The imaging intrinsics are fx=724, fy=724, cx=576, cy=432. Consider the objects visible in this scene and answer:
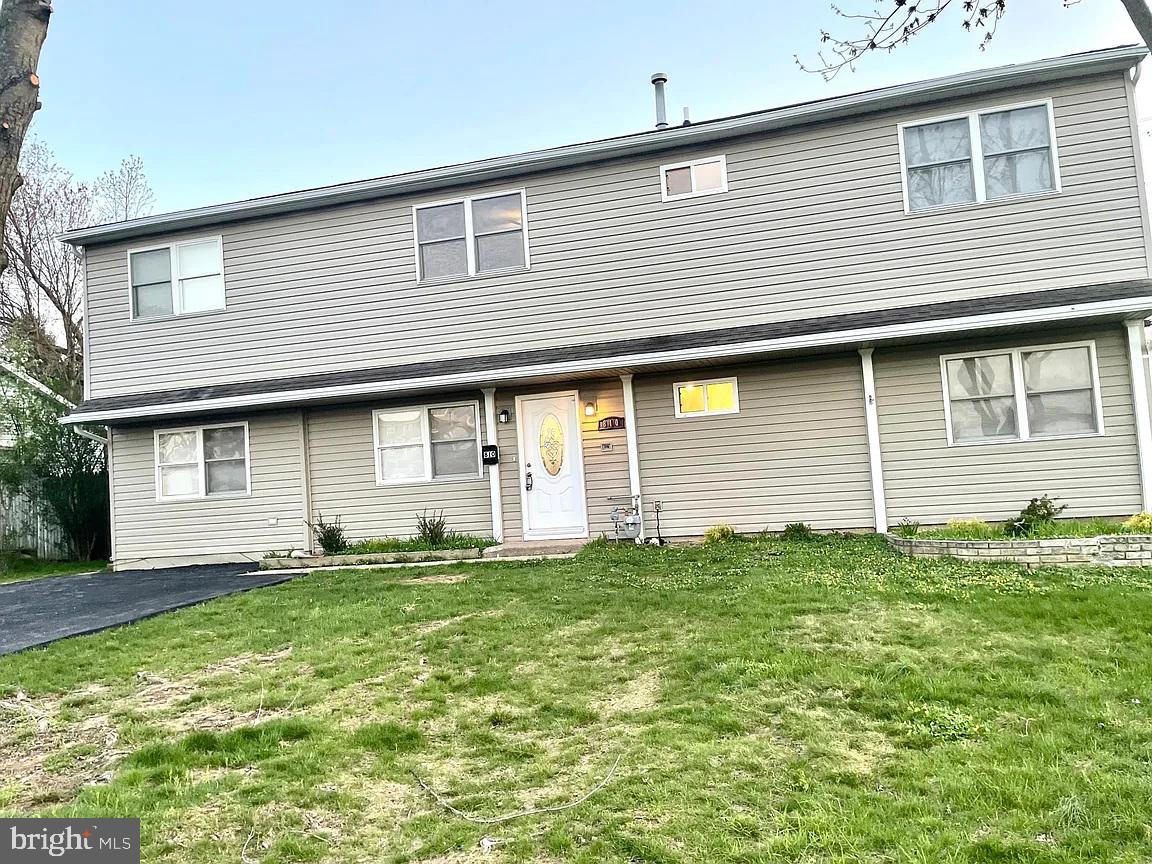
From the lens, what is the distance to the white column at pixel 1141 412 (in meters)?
8.50

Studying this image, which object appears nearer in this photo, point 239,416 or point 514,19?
point 239,416

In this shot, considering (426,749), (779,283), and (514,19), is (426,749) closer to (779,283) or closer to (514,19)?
(779,283)

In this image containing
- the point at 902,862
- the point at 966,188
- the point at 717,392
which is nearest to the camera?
the point at 902,862

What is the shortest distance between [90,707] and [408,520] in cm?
659

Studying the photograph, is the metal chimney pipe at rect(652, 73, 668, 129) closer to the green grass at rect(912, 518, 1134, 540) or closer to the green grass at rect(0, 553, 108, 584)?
the green grass at rect(912, 518, 1134, 540)

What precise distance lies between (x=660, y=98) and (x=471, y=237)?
3.86 meters

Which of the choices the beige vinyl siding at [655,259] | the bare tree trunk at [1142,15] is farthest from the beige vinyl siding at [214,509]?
the bare tree trunk at [1142,15]

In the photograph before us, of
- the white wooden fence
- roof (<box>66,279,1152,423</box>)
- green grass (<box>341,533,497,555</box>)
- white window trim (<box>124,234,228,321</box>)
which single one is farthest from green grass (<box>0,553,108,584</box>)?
green grass (<box>341,533,497,555</box>)

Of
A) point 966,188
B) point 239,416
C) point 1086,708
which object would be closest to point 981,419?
point 966,188

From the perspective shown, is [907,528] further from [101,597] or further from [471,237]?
[101,597]

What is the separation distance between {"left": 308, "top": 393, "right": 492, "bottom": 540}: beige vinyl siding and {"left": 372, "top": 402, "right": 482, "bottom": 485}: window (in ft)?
0.37

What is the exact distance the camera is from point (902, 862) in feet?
7.99

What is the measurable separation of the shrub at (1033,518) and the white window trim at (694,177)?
5531 mm

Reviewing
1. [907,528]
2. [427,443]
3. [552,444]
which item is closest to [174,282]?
[427,443]
